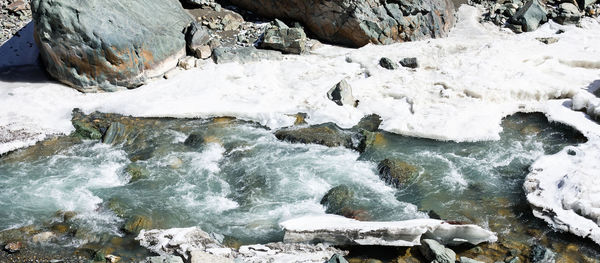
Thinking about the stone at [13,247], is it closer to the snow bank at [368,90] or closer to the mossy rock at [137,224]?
the mossy rock at [137,224]

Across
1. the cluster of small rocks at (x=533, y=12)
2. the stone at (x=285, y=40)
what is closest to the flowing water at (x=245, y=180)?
the stone at (x=285, y=40)

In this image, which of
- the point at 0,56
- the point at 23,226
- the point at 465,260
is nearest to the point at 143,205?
the point at 23,226

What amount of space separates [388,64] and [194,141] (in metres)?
4.90

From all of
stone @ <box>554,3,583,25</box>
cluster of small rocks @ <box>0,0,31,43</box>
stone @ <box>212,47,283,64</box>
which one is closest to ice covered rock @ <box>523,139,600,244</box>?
stone @ <box>554,3,583,25</box>

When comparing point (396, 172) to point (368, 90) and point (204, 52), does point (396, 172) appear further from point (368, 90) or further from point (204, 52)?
point (204, 52)

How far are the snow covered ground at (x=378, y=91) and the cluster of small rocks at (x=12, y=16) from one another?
0.57 meters

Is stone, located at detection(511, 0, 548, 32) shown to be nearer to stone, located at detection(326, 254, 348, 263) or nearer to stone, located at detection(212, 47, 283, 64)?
stone, located at detection(212, 47, 283, 64)

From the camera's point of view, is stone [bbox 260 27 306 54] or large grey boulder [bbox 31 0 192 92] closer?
large grey boulder [bbox 31 0 192 92]

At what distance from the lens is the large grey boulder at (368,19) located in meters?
13.8

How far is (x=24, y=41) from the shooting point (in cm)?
1359

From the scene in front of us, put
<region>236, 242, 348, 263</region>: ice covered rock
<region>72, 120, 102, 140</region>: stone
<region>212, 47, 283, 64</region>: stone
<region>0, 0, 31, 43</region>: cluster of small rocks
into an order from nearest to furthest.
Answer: <region>236, 242, 348, 263</region>: ice covered rock
<region>72, 120, 102, 140</region>: stone
<region>212, 47, 283, 64</region>: stone
<region>0, 0, 31, 43</region>: cluster of small rocks

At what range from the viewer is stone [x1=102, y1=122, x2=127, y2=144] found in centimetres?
1052

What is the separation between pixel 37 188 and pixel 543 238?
25.4 ft

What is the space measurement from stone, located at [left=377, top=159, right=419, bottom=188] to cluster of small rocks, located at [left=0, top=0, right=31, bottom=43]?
979 centimetres
